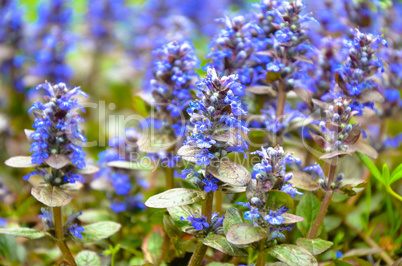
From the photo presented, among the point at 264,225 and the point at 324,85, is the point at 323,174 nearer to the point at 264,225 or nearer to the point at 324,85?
the point at 264,225

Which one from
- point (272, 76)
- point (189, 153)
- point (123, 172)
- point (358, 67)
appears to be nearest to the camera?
point (189, 153)

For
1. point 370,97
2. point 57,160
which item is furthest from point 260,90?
point 57,160

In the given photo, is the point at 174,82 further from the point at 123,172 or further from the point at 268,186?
the point at 268,186

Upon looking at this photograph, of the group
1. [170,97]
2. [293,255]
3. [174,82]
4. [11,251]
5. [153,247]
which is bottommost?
[11,251]

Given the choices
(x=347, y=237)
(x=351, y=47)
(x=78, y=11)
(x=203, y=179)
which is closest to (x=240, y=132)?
(x=203, y=179)

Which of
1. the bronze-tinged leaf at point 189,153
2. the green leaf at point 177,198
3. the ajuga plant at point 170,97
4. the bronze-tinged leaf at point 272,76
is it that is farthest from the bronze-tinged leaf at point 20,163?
the bronze-tinged leaf at point 272,76

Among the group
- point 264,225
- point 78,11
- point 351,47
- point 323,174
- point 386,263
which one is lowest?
point 386,263

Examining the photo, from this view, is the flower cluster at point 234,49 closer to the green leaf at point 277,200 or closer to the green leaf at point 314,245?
the green leaf at point 277,200

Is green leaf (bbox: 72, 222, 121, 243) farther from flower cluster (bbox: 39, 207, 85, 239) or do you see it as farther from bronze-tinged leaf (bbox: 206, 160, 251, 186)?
bronze-tinged leaf (bbox: 206, 160, 251, 186)
